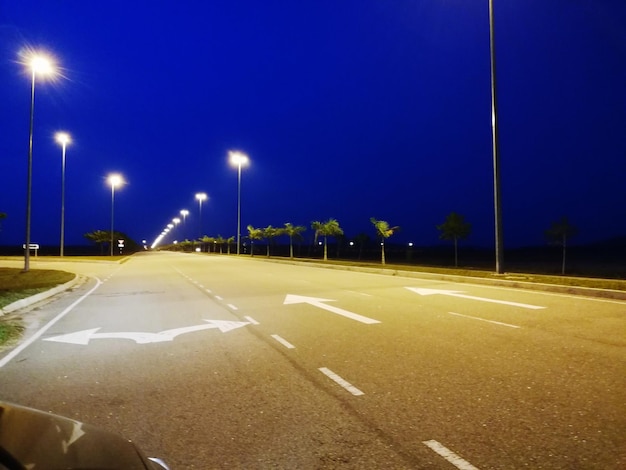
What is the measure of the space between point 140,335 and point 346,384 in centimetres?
545

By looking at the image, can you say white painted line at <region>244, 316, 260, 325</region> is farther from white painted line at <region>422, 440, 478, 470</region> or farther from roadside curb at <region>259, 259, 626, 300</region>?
roadside curb at <region>259, 259, 626, 300</region>

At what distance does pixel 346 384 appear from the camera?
21.8ft

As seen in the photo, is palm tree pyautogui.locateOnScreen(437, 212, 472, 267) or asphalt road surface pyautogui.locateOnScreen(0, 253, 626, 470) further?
palm tree pyautogui.locateOnScreen(437, 212, 472, 267)

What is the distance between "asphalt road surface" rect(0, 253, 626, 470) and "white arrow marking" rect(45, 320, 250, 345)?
43 millimetres

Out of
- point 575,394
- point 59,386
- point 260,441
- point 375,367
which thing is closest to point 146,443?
point 260,441

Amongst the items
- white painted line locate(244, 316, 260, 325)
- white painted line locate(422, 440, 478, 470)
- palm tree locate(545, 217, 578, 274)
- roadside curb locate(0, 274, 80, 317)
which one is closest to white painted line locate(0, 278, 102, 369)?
roadside curb locate(0, 274, 80, 317)

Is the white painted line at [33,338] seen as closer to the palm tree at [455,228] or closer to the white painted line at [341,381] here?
the white painted line at [341,381]

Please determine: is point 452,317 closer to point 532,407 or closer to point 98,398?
point 532,407

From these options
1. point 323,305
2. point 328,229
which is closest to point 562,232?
point 328,229

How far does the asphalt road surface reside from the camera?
4559mm

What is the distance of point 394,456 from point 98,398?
3563 millimetres

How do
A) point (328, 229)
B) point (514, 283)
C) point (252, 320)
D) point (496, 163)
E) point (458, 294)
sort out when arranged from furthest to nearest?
point (328, 229) < point (496, 163) < point (514, 283) < point (458, 294) < point (252, 320)

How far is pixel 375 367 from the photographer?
24.6 feet

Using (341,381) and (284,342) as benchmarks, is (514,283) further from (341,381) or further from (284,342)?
(341,381)
